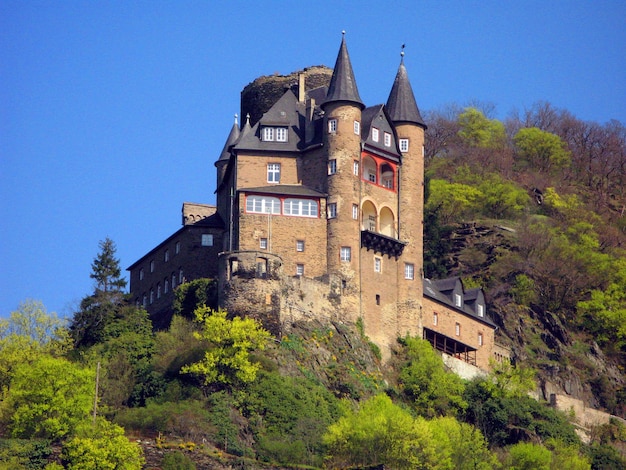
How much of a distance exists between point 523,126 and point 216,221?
54.2 meters

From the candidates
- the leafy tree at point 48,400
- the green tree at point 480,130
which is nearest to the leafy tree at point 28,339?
the leafy tree at point 48,400

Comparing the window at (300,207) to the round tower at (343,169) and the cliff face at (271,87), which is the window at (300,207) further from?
the cliff face at (271,87)

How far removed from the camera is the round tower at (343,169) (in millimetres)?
82312

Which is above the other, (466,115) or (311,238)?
(466,115)

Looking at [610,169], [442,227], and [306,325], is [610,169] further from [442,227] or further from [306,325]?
[306,325]

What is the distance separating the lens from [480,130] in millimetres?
130500

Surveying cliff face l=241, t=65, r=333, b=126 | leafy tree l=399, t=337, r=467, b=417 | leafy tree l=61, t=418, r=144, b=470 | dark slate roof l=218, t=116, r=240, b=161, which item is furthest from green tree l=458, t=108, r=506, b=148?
leafy tree l=61, t=418, r=144, b=470

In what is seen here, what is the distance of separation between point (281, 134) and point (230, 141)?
29.7ft

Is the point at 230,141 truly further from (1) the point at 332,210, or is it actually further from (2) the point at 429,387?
(2) the point at 429,387

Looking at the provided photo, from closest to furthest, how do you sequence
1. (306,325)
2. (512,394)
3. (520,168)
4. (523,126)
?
(306,325), (512,394), (520,168), (523,126)

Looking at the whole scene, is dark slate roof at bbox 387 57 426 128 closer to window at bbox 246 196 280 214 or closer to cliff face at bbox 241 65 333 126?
cliff face at bbox 241 65 333 126

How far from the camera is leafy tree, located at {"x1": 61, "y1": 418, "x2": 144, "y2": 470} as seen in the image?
6303 centimetres

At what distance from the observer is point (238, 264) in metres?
78.0

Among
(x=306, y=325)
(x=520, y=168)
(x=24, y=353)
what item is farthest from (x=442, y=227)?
(x=24, y=353)
